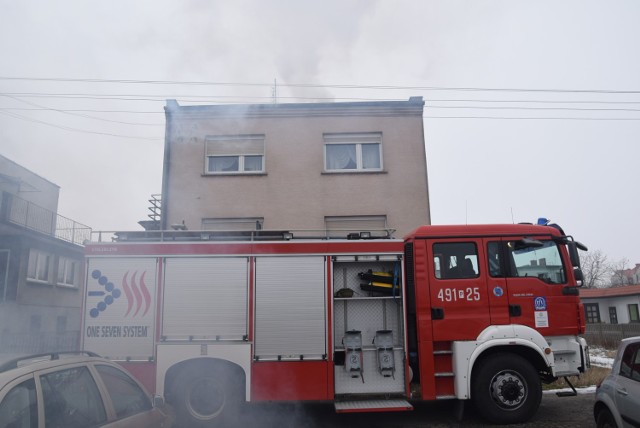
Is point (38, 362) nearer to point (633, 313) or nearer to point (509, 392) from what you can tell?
point (509, 392)

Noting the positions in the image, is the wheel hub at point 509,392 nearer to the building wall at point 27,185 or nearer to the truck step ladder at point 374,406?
the truck step ladder at point 374,406

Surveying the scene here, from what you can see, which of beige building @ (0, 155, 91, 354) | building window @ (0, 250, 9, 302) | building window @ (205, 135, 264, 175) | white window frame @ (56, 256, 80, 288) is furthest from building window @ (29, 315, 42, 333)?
building window @ (205, 135, 264, 175)

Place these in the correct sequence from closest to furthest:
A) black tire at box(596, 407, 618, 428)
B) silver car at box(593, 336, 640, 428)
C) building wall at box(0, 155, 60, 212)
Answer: silver car at box(593, 336, 640, 428)
black tire at box(596, 407, 618, 428)
building wall at box(0, 155, 60, 212)

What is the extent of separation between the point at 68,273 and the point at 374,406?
46.2 feet

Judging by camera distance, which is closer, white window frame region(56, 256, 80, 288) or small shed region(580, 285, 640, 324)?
white window frame region(56, 256, 80, 288)

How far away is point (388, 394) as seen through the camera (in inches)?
279

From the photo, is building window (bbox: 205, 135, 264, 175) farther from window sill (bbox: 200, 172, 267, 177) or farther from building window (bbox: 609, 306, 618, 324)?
building window (bbox: 609, 306, 618, 324)

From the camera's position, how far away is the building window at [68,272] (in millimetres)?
14720

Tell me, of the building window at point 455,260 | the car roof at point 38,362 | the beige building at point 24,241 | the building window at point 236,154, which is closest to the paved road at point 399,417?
the building window at point 455,260

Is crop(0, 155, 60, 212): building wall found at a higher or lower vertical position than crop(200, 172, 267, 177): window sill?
lower

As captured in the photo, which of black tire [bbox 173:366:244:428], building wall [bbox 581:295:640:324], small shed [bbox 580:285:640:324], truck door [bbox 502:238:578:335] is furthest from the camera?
building wall [bbox 581:295:640:324]

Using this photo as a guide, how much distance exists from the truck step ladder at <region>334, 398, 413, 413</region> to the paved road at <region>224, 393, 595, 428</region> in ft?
1.26

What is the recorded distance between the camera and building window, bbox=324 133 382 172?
13.0 meters

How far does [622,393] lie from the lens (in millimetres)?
4680
